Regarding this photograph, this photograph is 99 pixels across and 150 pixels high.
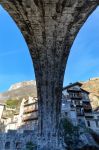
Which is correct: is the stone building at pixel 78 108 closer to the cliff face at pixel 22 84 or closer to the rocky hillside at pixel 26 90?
the rocky hillside at pixel 26 90

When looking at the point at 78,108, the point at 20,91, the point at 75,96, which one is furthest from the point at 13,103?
the point at 78,108

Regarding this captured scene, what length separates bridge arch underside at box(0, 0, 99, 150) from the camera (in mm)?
13539

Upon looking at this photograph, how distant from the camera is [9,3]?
1349 centimetres

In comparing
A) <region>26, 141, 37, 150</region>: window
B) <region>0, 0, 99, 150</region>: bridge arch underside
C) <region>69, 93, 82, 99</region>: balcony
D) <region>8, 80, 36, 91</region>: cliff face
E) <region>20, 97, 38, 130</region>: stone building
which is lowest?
<region>26, 141, 37, 150</region>: window

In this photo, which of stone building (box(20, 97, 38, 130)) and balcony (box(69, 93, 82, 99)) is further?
balcony (box(69, 93, 82, 99))

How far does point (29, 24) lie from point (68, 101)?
40.2 metres

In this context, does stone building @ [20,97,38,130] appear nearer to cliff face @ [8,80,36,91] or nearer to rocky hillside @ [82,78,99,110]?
rocky hillside @ [82,78,99,110]

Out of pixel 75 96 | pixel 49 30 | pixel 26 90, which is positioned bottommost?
pixel 49 30

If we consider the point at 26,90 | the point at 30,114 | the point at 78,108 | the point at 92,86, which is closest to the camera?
the point at 30,114

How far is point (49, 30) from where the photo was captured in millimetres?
15406

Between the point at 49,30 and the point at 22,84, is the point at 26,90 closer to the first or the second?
the point at 22,84

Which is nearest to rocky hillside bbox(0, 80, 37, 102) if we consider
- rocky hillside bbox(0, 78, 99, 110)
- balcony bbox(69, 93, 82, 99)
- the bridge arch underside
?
rocky hillside bbox(0, 78, 99, 110)

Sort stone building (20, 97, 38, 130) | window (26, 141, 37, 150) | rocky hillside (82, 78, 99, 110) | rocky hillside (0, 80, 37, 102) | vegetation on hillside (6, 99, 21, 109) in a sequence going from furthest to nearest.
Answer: rocky hillside (0, 80, 37, 102) < rocky hillside (82, 78, 99, 110) < vegetation on hillside (6, 99, 21, 109) < stone building (20, 97, 38, 130) < window (26, 141, 37, 150)

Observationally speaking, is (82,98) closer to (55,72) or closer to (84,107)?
(84,107)
